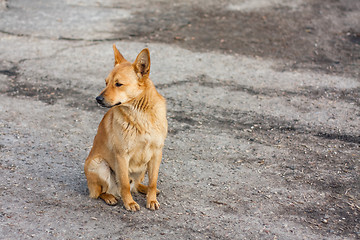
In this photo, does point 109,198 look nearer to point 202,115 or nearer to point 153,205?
point 153,205

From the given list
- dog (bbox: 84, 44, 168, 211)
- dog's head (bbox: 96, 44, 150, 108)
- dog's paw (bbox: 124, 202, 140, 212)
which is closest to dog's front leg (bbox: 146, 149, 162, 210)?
dog (bbox: 84, 44, 168, 211)

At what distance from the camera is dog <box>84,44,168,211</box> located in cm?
419

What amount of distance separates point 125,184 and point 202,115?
2334 mm

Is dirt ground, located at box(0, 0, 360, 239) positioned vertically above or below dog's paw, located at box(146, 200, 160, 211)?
above

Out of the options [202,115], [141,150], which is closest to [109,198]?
[141,150]

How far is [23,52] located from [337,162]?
19.1 feet

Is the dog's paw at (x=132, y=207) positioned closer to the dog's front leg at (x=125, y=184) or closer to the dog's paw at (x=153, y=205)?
the dog's front leg at (x=125, y=184)

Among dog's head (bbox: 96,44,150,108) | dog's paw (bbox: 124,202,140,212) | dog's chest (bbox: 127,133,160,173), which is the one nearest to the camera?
dog's head (bbox: 96,44,150,108)

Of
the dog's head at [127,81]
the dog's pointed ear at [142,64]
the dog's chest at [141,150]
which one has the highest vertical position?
the dog's pointed ear at [142,64]

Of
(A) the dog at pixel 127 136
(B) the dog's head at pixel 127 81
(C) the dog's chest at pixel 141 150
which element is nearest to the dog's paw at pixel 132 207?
(A) the dog at pixel 127 136

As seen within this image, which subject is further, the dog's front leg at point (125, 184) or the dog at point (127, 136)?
the dog's front leg at point (125, 184)

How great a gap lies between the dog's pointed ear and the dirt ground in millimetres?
1321

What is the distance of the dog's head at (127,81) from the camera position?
4129 millimetres

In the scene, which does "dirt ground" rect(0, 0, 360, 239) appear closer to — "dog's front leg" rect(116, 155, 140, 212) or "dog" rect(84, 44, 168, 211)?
"dog's front leg" rect(116, 155, 140, 212)
